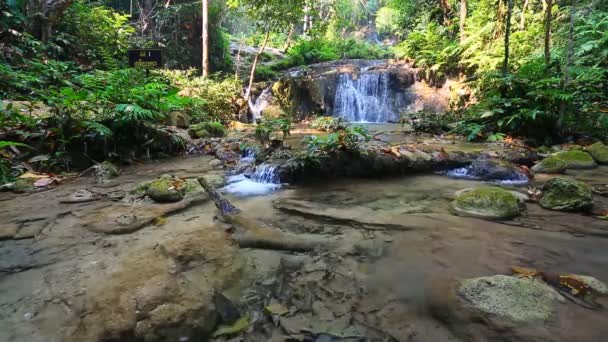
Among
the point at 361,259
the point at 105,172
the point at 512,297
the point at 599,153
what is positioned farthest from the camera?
the point at 599,153

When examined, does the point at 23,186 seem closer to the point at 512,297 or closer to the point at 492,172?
the point at 512,297

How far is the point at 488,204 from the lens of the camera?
12.0 feet

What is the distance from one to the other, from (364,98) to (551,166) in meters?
9.34

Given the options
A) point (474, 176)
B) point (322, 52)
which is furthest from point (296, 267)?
point (322, 52)

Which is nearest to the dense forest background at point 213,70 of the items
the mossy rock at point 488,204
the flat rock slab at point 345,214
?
the flat rock slab at point 345,214

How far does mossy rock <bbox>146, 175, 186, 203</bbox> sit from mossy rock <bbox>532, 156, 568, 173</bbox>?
5.24 m

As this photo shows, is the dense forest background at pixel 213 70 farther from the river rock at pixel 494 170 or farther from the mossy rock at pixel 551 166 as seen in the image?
the river rock at pixel 494 170

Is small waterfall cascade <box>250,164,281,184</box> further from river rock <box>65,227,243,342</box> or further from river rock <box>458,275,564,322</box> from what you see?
river rock <box>458,275,564,322</box>

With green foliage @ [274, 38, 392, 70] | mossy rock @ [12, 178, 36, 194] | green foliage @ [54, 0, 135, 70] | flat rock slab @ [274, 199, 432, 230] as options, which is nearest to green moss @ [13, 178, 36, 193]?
mossy rock @ [12, 178, 36, 194]

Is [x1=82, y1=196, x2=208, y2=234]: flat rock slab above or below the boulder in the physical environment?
below

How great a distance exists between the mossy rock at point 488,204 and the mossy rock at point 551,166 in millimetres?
2203

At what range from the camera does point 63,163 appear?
521 centimetres

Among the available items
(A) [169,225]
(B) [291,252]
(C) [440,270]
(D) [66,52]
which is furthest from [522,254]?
(D) [66,52]

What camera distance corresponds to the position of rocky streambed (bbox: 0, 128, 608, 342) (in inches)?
72.8
